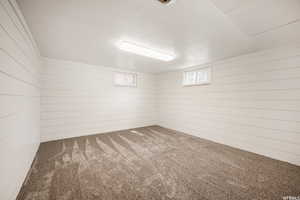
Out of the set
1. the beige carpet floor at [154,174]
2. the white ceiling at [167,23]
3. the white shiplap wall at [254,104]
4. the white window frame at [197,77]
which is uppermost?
the white ceiling at [167,23]

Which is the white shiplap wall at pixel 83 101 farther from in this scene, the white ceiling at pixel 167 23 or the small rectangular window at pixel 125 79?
the white ceiling at pixel 167 23

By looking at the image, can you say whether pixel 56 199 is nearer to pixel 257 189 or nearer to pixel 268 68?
pixel 257 189

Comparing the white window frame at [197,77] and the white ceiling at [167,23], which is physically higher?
the white ceiling at [167,23]

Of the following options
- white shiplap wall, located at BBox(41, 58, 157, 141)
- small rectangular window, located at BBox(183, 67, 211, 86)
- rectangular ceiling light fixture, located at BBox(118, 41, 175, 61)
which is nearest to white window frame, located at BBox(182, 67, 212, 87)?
small rectangular window, located at BBox(183, 67, 211, 86)

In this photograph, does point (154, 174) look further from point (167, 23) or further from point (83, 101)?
point (83, 101)

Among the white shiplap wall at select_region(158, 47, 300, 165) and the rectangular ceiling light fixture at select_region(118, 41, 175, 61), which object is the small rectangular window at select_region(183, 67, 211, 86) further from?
the rectangular ceiling light fixture at select_region(118, 41, 175, 61)

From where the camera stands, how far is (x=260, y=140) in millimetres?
2436

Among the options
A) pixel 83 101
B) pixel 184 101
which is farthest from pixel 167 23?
pixel 83 101

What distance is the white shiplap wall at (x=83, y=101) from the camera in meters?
3.02

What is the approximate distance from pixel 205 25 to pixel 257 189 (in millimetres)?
2379

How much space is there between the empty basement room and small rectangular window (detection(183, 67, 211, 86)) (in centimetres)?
4

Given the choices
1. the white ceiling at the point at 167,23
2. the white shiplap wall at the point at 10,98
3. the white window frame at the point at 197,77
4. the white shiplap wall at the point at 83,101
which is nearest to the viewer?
the white shiplap wall at the point at 10,98

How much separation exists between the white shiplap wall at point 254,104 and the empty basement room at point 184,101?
0.7 inches

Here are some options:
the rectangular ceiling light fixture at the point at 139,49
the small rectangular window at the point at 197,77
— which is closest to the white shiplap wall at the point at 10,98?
the rectangular ceiling light fixture at the point at 139,49
